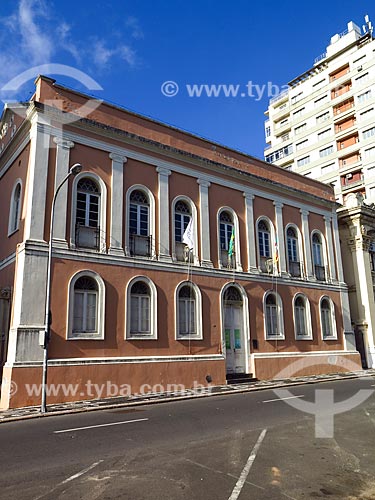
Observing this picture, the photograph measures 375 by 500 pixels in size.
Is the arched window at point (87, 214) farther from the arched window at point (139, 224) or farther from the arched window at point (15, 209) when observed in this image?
the arched window at point (15, 209)

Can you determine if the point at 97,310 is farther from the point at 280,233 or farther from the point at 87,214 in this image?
the point at 280,233

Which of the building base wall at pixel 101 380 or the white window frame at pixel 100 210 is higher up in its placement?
the white window frame at pixel 100 210

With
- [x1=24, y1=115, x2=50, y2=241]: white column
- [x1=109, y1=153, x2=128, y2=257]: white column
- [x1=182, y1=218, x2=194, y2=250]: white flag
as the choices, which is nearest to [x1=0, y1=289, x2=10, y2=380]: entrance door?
[x1=24, y1=115, x2=50, y2=241]: white column

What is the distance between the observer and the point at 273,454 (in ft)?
22.3

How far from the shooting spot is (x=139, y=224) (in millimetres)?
17016

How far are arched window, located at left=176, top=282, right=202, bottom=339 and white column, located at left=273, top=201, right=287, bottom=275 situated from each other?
591cm

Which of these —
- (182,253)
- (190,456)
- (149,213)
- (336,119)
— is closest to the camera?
(190,456)

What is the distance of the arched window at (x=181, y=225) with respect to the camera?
17906mm

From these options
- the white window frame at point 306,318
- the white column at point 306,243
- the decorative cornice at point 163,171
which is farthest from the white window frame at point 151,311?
the white column at point 306,243

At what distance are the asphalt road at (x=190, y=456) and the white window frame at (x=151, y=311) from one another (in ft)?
14.8

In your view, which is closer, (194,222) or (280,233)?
(194,222)

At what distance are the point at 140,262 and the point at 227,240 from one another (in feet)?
17.0

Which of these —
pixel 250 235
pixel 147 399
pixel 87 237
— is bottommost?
pixel 147 399

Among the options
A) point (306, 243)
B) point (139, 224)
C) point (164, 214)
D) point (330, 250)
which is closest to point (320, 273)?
point (330, 250)
